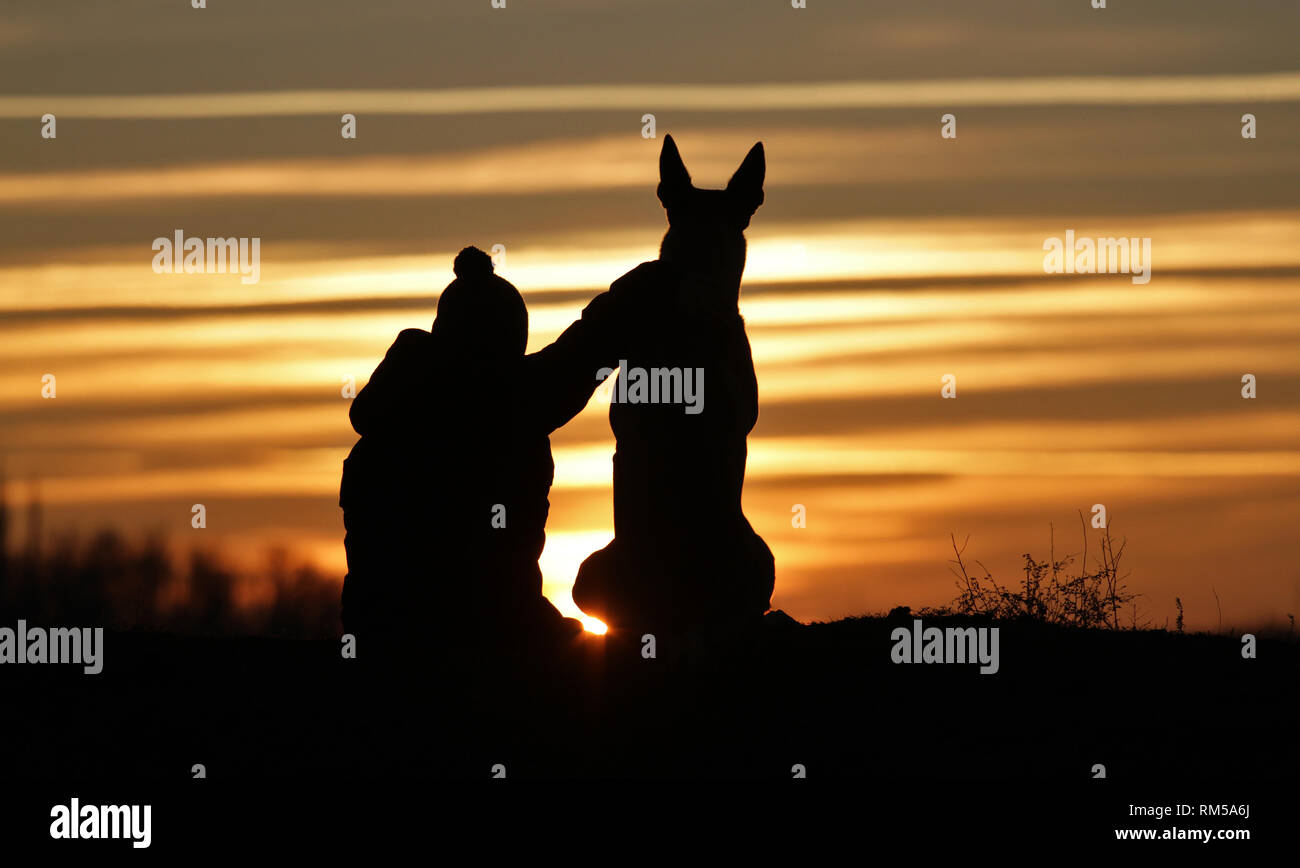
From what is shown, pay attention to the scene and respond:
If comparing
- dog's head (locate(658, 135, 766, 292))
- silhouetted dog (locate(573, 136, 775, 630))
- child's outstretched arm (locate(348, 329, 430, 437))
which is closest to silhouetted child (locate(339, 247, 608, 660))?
child's outstretched arm (locate(348, 329, 430, 437))

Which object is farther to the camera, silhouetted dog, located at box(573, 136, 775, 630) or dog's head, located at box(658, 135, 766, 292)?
dog's head, located at box(658, 135, 766, 292)

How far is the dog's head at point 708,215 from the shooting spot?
19.1 metres

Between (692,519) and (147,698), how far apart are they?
544cm

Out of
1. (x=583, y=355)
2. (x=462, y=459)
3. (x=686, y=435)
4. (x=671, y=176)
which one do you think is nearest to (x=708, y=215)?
(x=671, y=176)

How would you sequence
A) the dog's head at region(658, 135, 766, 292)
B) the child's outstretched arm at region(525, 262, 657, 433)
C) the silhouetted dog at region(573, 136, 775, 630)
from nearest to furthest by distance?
the child's outstretched arm at region(525, 262, 657, 433) < the silhouetted dog at region(573, 136, 775, 630) < the dog's head at region(658, 135, 766, 292)

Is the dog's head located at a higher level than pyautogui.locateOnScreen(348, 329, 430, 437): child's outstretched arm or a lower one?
higher

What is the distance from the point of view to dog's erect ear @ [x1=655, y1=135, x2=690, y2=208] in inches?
753

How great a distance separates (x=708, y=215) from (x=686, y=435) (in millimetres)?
2075

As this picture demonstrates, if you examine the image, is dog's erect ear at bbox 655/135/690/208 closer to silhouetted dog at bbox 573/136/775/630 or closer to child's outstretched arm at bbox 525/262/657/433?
silhouetted dog at bbox 573/136/775/630

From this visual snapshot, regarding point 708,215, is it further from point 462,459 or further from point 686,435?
point 462,459

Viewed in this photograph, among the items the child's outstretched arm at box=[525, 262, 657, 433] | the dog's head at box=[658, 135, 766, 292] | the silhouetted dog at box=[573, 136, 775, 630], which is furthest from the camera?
the dog's head at box=[658, 135, 766, 292]

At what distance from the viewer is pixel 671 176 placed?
63.0 feet
